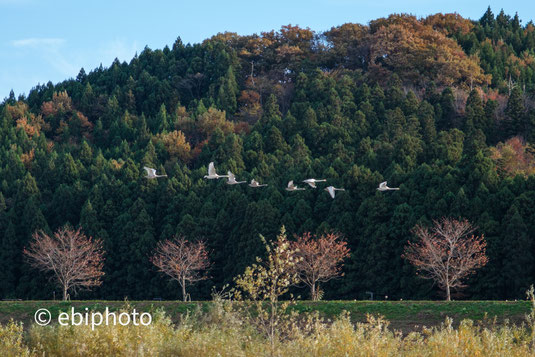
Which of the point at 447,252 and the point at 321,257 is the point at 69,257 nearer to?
the point at 321,257

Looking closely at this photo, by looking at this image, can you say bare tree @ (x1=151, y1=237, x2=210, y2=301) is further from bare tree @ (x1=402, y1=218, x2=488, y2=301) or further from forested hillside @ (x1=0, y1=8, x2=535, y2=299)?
bare tree @ (x1=402, y1=218, x2=488, y2=301)

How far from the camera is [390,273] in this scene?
42906 millimetres

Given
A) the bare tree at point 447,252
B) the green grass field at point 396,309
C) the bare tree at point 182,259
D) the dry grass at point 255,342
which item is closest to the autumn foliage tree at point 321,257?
the bare tree at point 447,252

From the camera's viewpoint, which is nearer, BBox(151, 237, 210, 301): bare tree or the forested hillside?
the forested hillside

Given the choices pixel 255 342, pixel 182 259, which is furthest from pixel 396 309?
pixel 182 259

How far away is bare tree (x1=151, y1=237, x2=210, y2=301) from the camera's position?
4603 cm

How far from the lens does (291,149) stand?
5972 cm

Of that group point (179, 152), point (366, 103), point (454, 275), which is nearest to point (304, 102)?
point (366, 103)

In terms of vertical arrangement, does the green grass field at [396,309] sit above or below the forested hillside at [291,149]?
below

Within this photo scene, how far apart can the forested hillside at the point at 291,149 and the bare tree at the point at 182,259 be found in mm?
921

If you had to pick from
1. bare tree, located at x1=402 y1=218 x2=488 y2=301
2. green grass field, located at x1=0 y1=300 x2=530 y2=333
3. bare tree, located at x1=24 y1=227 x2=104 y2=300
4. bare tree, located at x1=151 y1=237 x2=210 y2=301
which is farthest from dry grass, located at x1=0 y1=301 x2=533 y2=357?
bare tree, located at x1=24 y1=227 x2=104 y2=300

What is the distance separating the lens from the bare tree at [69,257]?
155 ft

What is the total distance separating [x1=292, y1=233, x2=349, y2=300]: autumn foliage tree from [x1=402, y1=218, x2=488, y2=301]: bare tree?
11.9 ft

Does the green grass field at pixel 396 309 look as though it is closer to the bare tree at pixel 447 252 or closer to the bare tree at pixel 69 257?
the bare tree at pixel 447 252
